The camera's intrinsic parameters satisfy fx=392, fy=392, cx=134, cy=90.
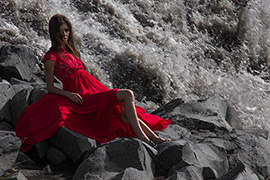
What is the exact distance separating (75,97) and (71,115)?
8.2 inches

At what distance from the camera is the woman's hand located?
425cm

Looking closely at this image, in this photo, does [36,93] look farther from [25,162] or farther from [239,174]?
[239,174]

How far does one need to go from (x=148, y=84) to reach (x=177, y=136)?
11.7 feet

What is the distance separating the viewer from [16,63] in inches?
229

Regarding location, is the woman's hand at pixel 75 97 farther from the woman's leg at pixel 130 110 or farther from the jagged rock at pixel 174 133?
the jagged rock at pixel 174 133

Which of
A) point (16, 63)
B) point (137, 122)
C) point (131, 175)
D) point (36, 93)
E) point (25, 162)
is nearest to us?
point (131, 175)

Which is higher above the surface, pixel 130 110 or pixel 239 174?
pixel 239 174

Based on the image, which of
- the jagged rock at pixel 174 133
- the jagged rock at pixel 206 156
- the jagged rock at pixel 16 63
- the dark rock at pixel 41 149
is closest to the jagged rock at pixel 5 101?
the dark rock at pixel 41 149

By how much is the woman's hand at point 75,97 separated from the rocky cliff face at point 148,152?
398mm

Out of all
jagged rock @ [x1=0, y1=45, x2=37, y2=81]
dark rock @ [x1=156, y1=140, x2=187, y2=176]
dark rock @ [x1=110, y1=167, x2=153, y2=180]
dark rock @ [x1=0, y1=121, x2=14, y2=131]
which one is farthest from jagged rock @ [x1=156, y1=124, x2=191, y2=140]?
jagged rock @ [x1=0, y1=45, x2=37, y2=81]

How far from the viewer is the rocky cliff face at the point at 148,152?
3.48m

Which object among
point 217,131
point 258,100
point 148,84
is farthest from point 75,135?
point 258,100

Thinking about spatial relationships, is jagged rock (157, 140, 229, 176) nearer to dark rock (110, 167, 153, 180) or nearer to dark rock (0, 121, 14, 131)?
dark rock (110, 167, 153, 180)

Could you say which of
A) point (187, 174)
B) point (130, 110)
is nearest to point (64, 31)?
point (130, 110)
